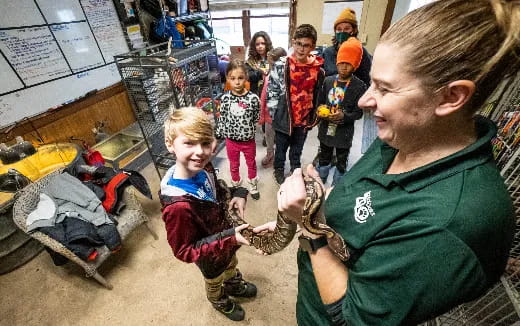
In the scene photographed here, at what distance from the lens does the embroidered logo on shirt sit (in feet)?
2.09

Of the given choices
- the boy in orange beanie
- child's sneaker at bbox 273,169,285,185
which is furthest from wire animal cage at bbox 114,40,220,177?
the boy in orange beanie

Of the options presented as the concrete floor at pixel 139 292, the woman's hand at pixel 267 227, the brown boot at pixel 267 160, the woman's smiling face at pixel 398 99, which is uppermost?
the woman's smiling face at pixel 398 99

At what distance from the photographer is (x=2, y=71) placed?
2.15m

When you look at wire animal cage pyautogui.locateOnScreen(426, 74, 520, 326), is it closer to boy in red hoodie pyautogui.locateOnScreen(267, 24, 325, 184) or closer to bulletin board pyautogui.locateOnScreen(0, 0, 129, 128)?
boy in red hoodie pyautogui.locateOnScreen(267, 24, 325, 184)

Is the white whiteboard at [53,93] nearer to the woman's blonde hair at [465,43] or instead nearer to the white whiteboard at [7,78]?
the white whiteboard at [7,78]

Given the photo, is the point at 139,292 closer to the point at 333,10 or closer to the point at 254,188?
the point at 254,188

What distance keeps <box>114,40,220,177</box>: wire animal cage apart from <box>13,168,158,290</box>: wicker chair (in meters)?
0.96

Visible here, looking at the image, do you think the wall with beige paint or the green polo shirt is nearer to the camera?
the green polo shirt

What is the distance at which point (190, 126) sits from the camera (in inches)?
41.4

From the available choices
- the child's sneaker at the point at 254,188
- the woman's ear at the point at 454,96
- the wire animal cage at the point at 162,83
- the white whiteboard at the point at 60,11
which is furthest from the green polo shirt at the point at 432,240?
the white whiteboard at the point at 60,11

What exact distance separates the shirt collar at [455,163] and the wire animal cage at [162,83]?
2.17 meters

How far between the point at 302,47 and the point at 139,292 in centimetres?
249

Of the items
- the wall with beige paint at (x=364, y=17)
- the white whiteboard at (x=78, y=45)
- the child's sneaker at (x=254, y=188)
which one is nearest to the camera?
the white whiteboard at (x=78, y=45)

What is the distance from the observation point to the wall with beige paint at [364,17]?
3.84 meters
